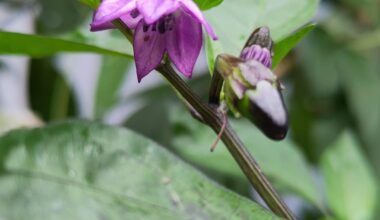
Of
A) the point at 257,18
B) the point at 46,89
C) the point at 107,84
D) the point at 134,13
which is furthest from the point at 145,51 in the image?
the point at 46,89

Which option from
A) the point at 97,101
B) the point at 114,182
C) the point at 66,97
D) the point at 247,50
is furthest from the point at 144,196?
the point at 66,97

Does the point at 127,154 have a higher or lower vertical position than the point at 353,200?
higher

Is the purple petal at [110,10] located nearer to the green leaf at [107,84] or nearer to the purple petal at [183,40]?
the purple petal at [183,40]

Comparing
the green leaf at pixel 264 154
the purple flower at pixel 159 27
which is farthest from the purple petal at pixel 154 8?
the green leaf at pixel 264 154

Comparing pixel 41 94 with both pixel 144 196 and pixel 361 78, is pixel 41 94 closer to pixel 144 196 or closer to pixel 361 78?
pixel 361 78

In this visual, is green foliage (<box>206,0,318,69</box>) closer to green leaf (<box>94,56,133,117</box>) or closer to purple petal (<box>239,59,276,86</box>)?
purple petal (<box>239,59,276,86</box>)

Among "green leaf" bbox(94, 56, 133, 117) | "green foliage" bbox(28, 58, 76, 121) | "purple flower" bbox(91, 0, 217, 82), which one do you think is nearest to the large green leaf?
"purple flower" bbox(91, 0, 217, 82)
